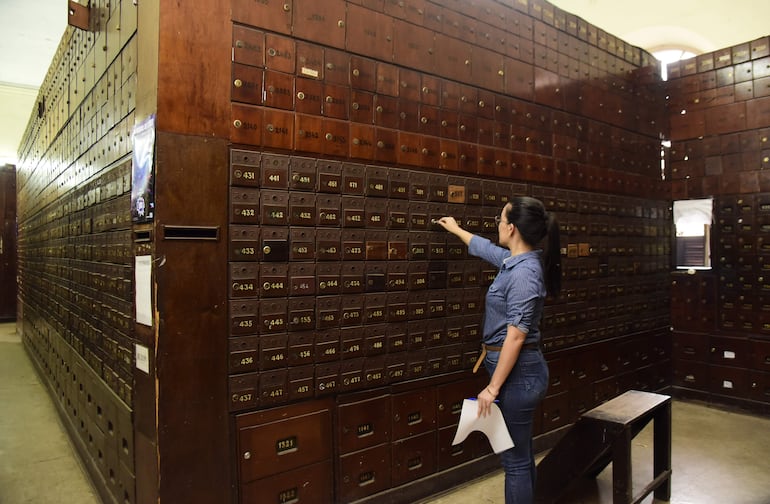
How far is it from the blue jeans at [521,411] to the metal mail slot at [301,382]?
81 cm

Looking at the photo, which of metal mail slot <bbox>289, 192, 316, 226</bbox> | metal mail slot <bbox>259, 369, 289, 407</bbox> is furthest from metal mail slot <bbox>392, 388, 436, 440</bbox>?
metal mail slot <bbox>289, 192, 316, 226</bbox>

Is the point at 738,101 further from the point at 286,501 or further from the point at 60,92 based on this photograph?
the point at 60,92

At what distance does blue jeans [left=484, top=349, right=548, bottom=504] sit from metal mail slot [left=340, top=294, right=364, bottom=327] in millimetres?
735

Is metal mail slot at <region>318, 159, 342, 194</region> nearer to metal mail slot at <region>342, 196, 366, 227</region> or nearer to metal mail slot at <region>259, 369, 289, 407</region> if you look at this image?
metal mail slot at <region>342, 196, 366, 227</region>

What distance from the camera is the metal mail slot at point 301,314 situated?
84.1 inches

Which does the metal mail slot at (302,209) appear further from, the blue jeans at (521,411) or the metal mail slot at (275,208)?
the blue jeans at (521,411)

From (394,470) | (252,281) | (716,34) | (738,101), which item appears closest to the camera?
(252,281)

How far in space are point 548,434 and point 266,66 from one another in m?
2.74

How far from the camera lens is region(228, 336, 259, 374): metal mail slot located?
198 centimetres

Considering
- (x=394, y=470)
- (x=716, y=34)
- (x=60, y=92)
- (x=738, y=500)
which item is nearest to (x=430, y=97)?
(x=394, y=470)

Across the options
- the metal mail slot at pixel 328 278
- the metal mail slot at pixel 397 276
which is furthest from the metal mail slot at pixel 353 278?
the metal mail slot at pixel 397 276

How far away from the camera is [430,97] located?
2.64m

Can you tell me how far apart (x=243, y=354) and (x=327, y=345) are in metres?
0.39

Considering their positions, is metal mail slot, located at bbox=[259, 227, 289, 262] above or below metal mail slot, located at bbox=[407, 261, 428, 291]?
above
